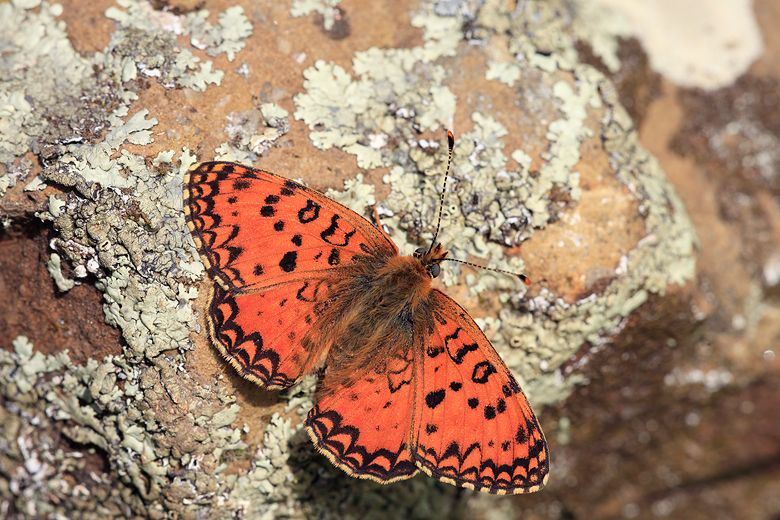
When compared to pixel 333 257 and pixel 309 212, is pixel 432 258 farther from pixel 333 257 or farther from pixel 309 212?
pixel 309 212

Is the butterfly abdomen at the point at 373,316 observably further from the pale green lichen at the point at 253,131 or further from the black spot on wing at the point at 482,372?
the pale green lichen at the point at 253,131

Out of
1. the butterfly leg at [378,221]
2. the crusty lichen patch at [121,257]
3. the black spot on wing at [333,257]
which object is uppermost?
the butterfly leg at [378,221]

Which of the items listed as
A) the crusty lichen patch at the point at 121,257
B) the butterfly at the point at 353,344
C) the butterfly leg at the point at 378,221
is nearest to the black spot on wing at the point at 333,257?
the butterfly at the point at 353,344

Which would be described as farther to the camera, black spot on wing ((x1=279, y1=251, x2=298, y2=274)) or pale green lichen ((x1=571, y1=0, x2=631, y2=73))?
pale green lichen ((x1=571, y1=0, x2=631, y2=73))

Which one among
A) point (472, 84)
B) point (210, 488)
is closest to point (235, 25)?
point (472, 84)

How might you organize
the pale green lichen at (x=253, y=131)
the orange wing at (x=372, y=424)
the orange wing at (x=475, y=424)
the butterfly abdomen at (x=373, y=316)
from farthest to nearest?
1. the pale green lichen at (x=253, y=131)
2. the butterfly abdomen at (x=373, y=316)
3. the orange wing at (x=372, y=424)
4. the orange wing at (x=475, y=424)

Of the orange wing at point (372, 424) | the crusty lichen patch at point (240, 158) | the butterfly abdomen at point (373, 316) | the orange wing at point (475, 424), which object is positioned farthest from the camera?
the crusty lichen patch at point (240, 158)

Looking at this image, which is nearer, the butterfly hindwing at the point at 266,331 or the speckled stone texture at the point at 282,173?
the butterfly hindwing at the point at 266,331

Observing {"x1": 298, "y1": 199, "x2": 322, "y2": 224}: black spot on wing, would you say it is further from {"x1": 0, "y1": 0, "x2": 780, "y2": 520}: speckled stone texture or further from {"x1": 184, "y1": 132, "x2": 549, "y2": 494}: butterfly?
{"x1": 0, "y1": 0, "x2": 780, "y2": 520}: speckled stone texture

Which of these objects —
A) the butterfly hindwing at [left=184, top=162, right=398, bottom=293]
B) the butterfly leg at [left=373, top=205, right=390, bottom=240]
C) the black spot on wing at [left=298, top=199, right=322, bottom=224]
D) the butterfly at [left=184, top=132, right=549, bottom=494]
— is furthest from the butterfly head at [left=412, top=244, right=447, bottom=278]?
the black spot on wing at [left=298, top=199, right=322, bottom=224]
